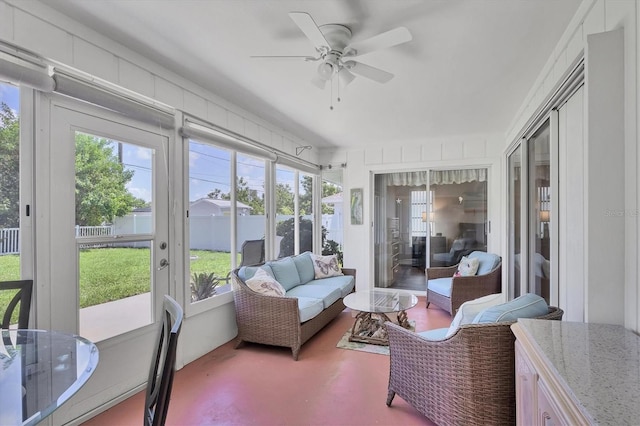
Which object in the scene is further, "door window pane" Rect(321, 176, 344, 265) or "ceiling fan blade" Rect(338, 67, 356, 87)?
"door window pane" Rect(321, 176, 344, 265)

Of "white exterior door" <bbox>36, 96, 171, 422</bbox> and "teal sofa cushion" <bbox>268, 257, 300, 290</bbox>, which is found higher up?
"white exterior door" <bbox>36, 96, 171, 422</bbox>

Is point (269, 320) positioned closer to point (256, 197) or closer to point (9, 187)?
point (256, 197)

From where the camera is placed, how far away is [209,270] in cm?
314

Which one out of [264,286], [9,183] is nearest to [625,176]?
[264,286]

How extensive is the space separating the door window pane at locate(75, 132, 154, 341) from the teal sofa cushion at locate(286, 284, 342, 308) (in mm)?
1556

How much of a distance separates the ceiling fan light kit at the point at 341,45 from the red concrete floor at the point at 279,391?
7.55 feet

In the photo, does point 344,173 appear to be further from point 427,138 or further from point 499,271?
point 499,271

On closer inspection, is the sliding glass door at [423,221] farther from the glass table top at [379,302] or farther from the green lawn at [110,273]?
the green lawn at [110,273]

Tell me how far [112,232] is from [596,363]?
272cm

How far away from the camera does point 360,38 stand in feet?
6.88

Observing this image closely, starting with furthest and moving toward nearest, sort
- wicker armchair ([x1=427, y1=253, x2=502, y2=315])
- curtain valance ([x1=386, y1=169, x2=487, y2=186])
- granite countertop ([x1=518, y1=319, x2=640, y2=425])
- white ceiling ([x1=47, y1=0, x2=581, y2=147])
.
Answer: curtain valance ([x1=386, y1=169, x2=487, y2=186])
wicker armchair ([x1=427, y1=253, x2=502, y2=315])
white ceiling ([x1=47, y1=0, x2=581, y2=147])
granite countertop ([x1=518, y1=319, x2=640, y2=425])

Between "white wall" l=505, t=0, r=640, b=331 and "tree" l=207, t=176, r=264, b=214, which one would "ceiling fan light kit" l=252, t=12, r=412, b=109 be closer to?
"white wall" l=505, t=0, r=640, b=331

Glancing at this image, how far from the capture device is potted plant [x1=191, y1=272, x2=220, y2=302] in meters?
2.92

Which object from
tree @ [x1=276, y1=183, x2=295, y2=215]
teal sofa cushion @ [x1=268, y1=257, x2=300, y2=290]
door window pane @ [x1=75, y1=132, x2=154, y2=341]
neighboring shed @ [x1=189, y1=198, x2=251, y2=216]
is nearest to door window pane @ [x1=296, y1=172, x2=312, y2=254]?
tree @ [x1=276, y1=183, x2=295, y2=215]
